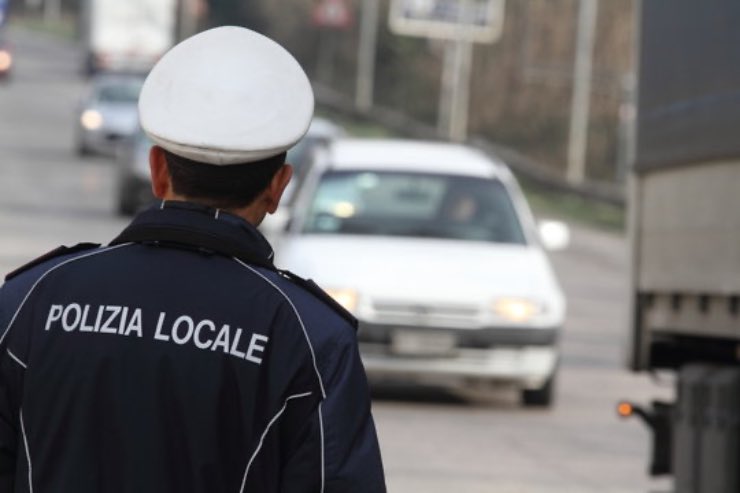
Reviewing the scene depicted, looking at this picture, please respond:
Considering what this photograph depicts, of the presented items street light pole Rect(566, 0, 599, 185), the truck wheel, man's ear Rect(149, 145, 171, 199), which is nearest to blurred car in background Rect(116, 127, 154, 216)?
the truck wheel

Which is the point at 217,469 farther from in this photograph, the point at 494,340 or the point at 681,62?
the point at 494,340

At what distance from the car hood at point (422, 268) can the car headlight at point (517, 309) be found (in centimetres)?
4

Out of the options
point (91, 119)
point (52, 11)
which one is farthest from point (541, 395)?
point (52, 11)

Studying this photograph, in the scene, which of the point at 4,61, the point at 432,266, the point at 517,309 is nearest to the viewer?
the point at 517,309

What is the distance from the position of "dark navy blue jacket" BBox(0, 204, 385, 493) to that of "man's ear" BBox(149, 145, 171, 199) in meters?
0.10

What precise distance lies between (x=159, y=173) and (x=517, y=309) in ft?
36.0

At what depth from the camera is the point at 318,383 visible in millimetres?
3211

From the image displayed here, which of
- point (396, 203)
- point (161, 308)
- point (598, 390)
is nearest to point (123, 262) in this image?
point (161, 308)

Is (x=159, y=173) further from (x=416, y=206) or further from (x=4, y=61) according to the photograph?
(x=4, y=61)

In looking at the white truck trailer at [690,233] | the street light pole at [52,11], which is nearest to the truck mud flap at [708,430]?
the white truck trailer at [690,233]

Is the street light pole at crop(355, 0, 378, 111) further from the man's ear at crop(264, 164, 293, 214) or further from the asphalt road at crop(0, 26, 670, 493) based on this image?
the man's ear at crop(264, 164, 293, 214)

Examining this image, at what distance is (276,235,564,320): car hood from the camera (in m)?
14.2

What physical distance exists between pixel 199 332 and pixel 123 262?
0.19m

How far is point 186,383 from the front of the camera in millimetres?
3180
